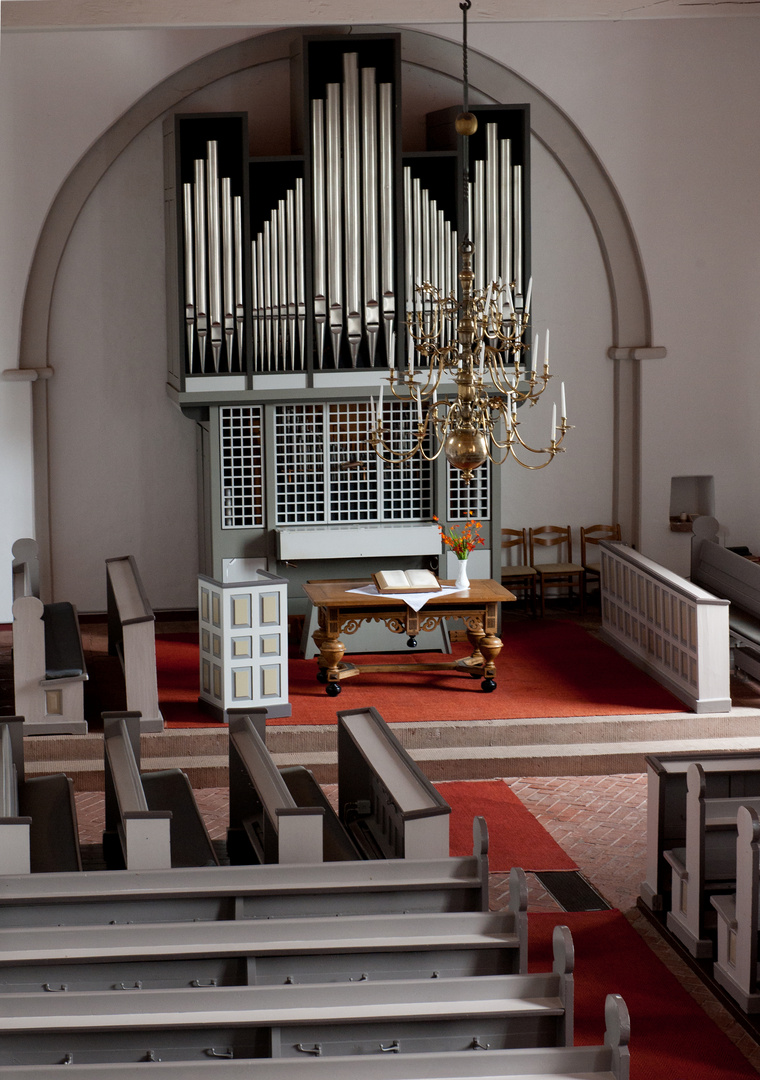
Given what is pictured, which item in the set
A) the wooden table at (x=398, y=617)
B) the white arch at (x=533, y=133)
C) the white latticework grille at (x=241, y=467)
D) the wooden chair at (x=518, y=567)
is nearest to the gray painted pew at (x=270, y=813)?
the wooden table at (x=398, y=617)

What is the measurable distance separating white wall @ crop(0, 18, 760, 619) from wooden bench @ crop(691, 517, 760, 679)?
131 centimetres

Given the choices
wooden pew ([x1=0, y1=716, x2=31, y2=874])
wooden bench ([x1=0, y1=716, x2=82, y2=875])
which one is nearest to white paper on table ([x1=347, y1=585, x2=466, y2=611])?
wooden bench ([x1=0, y1=716, x2=82, y2=875])

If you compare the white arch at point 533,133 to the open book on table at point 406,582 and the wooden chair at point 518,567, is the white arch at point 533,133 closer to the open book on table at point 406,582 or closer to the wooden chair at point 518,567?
the wooden chair at point 518,567

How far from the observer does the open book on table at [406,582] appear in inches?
427

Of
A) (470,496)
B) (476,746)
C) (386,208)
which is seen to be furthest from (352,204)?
(476,746)

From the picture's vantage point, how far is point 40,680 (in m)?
9.67

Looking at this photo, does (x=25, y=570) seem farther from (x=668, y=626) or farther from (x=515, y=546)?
(x=515, y=546)

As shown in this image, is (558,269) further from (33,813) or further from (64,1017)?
(64,1017)

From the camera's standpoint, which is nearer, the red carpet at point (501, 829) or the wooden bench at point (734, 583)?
the red carpet at point (501, 829)

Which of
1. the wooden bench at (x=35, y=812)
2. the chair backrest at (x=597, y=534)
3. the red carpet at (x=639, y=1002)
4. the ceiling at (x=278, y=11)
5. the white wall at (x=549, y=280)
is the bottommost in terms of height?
the red carpet at (x=639, y=1002)

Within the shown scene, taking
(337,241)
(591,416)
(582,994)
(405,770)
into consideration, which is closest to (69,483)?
(337,241)

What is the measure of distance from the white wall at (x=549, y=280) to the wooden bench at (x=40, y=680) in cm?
390

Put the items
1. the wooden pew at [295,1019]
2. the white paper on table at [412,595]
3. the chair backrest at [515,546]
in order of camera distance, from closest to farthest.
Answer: the wooden pew at [295,1019] → the white paper on table at [412,595] → the chair backrest at [515,546]

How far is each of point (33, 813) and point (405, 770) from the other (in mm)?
2379
